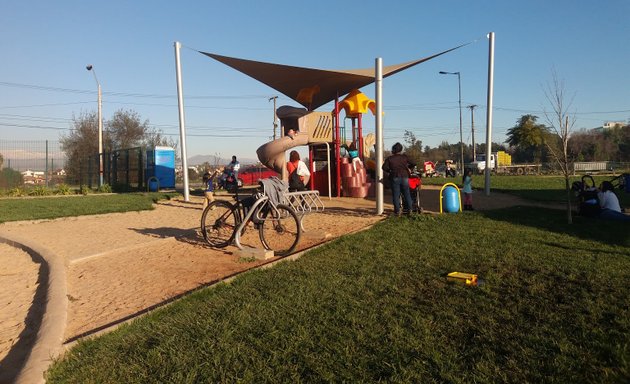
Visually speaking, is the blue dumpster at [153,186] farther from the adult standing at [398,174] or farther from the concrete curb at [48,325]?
the adult standing at [398,174]

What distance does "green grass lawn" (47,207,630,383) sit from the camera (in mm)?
2646

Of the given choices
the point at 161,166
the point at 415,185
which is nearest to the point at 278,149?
the point at 415,185

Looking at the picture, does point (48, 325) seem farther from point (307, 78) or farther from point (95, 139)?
point (95, 139)

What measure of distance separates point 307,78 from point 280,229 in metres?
9.00

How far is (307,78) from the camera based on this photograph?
1495 centimetres

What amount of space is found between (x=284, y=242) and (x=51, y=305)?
372 cm

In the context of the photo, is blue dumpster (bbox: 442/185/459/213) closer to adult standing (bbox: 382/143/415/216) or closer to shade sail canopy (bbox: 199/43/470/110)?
adult standing (bbox: 382/143/415/216)

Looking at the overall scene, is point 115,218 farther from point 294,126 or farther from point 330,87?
point 330,87

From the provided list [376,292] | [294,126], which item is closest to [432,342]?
[376,292]

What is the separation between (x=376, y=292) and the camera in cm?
413

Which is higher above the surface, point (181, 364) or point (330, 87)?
point (330, 87)

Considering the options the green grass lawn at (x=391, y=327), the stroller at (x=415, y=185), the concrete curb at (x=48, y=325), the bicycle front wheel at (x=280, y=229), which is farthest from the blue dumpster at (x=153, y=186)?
the green grass lawn at (x=391, y=327)

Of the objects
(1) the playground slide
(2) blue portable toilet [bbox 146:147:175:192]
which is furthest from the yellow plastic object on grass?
(2) blue portable toilet [bbox 146:147:175:192]

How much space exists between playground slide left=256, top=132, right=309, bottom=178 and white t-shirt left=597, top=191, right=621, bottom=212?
7670mm
